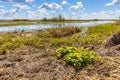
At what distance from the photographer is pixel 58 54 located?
24.2 feet

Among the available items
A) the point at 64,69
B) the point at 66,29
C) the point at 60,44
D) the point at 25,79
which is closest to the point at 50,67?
the point at 64,69

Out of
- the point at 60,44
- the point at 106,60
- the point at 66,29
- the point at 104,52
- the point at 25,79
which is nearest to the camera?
the point at 25,79

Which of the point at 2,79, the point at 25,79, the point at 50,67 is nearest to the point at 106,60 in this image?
the point at 50,67

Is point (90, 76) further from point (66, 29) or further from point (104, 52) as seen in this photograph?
point (66, 29)

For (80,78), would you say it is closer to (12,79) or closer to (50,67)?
(50,67)

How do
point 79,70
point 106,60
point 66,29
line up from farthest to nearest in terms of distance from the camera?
point 66,29 → point 106,60 → point 79,70

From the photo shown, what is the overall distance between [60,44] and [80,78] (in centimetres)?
495

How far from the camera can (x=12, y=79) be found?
6.00 m

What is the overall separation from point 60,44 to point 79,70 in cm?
446

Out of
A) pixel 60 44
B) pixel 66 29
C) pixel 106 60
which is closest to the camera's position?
pixel 106 60

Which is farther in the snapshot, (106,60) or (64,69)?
(106,60)

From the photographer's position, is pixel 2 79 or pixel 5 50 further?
pixel 5 50

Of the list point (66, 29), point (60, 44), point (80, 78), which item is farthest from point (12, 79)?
point (66, 29)

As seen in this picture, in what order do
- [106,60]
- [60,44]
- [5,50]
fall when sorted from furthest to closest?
[60,44]
[5,50]
[106,60]
